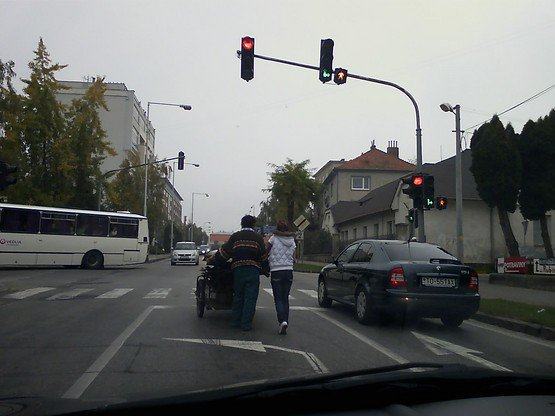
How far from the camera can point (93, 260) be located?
29609mm

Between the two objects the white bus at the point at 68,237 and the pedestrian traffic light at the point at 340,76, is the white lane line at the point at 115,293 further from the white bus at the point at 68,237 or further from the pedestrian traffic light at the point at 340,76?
the white bus at the point at 68,237

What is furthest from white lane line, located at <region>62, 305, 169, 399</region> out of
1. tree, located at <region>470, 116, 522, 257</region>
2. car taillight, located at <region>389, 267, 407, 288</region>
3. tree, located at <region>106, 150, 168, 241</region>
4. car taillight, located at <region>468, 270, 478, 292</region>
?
tree, located at <region>106, 150, 168, 241</region>

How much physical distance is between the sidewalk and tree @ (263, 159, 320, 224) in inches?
1174

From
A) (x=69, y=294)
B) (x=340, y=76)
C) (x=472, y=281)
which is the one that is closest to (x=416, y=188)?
(x=340, y=76)

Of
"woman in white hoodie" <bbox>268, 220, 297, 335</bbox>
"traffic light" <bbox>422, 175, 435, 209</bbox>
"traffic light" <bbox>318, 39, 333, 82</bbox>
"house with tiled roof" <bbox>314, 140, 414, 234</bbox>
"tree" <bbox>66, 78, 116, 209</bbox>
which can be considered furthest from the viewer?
"house with tiled roof" <bbox>314, 140, 414, 234</bbox>

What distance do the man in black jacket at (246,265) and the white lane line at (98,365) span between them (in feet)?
5.93

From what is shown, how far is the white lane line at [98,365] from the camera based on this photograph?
214 inches

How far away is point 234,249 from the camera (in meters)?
9.17

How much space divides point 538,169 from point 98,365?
25.0m

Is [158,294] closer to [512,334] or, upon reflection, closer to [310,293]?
[310,293]

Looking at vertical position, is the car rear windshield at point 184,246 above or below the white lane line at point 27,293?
above

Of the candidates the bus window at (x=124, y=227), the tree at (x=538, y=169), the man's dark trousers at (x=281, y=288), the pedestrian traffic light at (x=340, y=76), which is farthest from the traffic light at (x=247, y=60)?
the bus window at (x=124, y=227)

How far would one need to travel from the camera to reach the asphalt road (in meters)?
5.96

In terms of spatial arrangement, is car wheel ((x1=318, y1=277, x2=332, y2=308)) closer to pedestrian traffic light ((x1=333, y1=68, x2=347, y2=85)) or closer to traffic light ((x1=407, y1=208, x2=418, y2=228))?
traffic light ((x1=407, y1=208, x2=418, y2=228))
